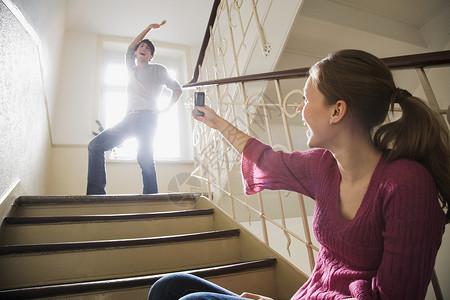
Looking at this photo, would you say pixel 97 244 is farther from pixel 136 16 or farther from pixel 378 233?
pixel 136 16

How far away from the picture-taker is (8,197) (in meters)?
1.57

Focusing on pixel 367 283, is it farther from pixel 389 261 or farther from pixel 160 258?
pixel 160 258

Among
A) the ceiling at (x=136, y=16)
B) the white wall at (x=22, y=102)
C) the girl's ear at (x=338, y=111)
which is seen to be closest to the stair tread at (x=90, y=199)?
the white wall at (x=22, y=102)

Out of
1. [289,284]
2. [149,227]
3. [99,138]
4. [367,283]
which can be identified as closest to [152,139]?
[99,138]

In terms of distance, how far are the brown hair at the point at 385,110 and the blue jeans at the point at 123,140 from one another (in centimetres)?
188

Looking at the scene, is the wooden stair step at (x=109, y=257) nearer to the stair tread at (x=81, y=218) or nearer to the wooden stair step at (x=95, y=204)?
the stair tread at (x=81, y=218)

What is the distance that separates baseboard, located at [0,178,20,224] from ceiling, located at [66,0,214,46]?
10.4 feet

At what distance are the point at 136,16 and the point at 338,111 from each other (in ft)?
14.3

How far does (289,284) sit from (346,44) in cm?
152

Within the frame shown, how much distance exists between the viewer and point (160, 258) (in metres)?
Answer: 1.38

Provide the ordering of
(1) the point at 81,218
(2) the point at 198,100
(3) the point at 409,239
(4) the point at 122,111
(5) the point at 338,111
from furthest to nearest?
(4) the point at 122,111 < (1) the point at 81,218 < (2) the point at 198,100 < (5) the point at 338,111 < (3) the point at 409,239

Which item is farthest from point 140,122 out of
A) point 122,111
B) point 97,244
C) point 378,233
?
point 122,111

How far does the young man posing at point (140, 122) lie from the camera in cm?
221

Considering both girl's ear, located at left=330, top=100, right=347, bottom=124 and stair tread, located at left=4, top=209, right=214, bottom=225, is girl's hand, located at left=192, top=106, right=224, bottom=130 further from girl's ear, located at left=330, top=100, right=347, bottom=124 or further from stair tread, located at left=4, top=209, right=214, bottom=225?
stair tread, located at left=4, top=209, right=214, bottom=225
